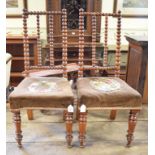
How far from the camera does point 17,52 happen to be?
3119mm

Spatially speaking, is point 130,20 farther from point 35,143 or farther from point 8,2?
point 35,143

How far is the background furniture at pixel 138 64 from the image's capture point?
2.18 metres

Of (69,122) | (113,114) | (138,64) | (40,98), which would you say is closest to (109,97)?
(69,122)

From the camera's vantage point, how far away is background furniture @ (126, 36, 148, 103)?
2178 millimetres

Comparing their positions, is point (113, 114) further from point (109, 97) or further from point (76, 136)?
point (109, 97)

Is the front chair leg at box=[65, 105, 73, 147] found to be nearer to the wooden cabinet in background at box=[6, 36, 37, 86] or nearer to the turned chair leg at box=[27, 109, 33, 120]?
the turned chair leg at box=[27, 109, 33, 120]

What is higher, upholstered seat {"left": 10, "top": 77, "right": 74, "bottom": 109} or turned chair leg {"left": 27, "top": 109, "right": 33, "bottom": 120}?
upholstered seat {"left": 10, "top": 77, "right": 74, "bottom": 109}

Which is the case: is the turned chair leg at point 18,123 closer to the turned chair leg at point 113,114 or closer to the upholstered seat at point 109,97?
the upholstered seat at point 109,97

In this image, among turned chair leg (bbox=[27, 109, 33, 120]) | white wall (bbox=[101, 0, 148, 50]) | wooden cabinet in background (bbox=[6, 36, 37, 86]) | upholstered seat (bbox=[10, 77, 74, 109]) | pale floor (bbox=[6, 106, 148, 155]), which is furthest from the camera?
white wall (bbox=[101, 0, 148, 50])

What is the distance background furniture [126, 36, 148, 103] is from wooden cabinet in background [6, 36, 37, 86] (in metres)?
1.24

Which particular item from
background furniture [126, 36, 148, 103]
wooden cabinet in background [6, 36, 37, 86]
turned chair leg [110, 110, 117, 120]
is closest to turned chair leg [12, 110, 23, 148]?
turned chair leg [110, 110, 117, 120]

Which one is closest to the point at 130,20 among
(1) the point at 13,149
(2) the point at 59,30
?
(2) the point at 59,30

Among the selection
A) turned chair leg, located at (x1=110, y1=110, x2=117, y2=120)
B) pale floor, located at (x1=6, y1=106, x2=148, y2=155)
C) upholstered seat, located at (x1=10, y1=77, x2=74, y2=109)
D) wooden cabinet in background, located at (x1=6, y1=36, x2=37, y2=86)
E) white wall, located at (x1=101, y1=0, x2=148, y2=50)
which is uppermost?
white wall, located at (x1=101, y1=0, x2=148, y2=50)

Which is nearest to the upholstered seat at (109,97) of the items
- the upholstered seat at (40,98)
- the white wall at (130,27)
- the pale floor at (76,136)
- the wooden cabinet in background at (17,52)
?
the upholstered seat at (40,98)
